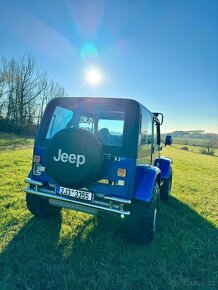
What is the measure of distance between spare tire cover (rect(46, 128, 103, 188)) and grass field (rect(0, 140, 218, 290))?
1.01 metres

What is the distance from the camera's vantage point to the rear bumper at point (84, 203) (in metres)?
2.74

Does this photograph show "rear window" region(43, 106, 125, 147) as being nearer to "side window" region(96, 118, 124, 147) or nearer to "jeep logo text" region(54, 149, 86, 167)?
"side window" region(96, 118, 124, 147)

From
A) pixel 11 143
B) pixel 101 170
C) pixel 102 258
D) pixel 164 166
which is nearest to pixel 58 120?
pixel 101 170

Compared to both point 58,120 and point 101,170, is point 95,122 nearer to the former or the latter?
point 58,120

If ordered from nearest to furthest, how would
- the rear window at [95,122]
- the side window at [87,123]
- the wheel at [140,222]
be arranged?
the wheel at [140,222] < the rear window at [95,122] < the side window at [87,123]

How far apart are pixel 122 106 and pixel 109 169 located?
3.21ft

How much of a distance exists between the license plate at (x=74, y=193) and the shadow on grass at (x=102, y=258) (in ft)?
2.54

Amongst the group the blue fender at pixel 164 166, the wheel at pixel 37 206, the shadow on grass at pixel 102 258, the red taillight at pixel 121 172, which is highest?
the red taillight at pixel 121 172

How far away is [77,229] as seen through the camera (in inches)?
141

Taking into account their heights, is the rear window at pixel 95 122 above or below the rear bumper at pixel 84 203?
above

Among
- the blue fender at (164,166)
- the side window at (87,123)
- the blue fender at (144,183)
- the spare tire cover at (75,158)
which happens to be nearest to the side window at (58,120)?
the side window at (87,123)

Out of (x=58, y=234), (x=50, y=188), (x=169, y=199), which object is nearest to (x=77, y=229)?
(x=58, y=234)

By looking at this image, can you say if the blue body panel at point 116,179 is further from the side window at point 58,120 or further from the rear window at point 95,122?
the side window at point 58,120

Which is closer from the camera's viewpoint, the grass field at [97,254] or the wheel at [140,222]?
the grass field at [97,254]
